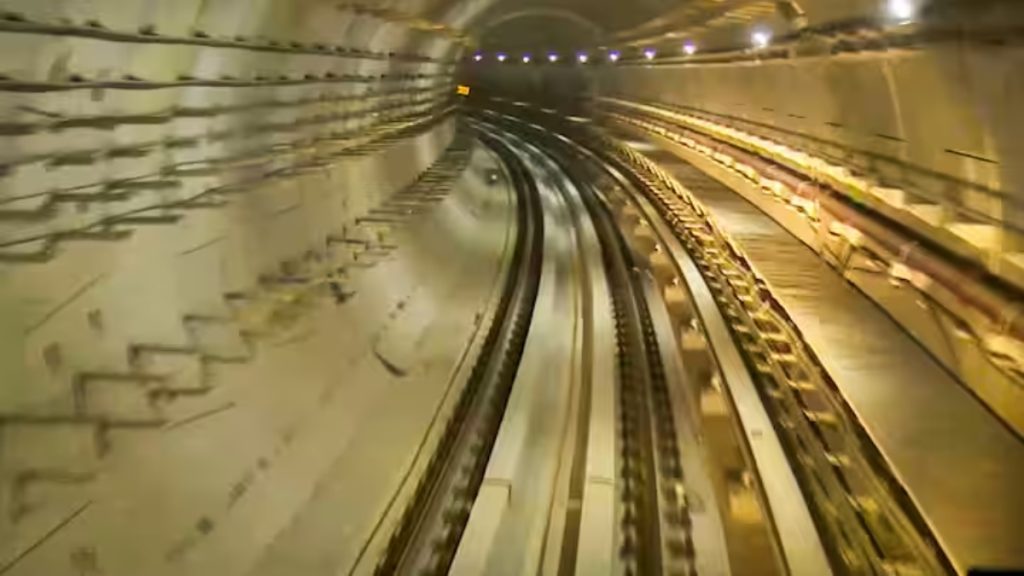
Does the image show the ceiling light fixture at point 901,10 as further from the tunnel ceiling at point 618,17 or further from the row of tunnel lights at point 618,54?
the row of tunnel lights at point 618,54

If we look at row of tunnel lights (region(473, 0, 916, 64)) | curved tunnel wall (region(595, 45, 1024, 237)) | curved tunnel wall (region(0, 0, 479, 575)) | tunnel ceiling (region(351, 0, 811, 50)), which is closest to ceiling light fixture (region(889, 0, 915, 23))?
row of tunnel lights (region(473, 0, 916, 64))

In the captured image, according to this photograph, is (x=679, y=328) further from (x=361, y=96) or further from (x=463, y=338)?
(x=361, y=96)

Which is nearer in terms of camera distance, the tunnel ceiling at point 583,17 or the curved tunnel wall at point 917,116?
the curved tunnel wall at point 917,116

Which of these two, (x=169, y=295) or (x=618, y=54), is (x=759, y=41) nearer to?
(x=169, y=295)

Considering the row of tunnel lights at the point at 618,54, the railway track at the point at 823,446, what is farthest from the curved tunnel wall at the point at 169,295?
the row of tunnel lights at the point at 618,54

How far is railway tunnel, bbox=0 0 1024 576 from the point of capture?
13.3ft

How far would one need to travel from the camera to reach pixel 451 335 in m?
9.41

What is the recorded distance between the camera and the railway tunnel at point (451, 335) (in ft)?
13.3

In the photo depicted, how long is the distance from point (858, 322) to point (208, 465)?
4.52 m

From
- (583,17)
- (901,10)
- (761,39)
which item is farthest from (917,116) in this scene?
(583,17)

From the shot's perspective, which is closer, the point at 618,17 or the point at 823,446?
the point at 823,446

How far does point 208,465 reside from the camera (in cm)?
489

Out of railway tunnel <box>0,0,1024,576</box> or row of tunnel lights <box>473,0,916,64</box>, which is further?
row of tunnel lights <box>473,0,916,64</box>

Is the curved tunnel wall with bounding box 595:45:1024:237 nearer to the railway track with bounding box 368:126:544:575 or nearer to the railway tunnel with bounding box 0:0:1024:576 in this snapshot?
the railway tunnel with bounding box 0:0:1024:576
